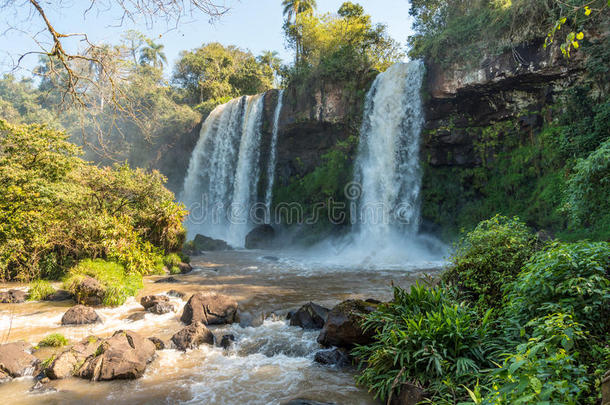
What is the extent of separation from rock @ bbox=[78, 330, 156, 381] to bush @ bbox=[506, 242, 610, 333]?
5056mm

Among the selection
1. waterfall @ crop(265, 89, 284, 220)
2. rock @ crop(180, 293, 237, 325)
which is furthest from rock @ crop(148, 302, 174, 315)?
waterfall @ crop(265, 89, 284, 220)

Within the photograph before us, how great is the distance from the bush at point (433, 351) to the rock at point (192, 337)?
9.39 feet

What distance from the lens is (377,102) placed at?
18.6 meters

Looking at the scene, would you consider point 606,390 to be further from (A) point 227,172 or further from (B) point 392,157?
(A) point 227,172

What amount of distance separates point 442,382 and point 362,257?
492 inches

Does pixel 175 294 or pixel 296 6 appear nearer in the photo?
pixel 175 294

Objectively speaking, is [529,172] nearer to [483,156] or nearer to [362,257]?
[483,156]

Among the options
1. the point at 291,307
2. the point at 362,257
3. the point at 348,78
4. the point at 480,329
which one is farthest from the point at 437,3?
the point at 480,329

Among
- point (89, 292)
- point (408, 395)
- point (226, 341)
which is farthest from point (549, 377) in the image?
point (89, 292)

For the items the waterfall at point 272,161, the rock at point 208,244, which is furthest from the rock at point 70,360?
the waterfall at point 272,161

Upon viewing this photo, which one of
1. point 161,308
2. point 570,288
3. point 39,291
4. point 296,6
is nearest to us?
point 570,288

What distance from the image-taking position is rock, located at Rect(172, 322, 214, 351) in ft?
19.4

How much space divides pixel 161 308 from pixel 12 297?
12.9 ft

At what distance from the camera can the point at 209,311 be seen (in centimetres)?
729
